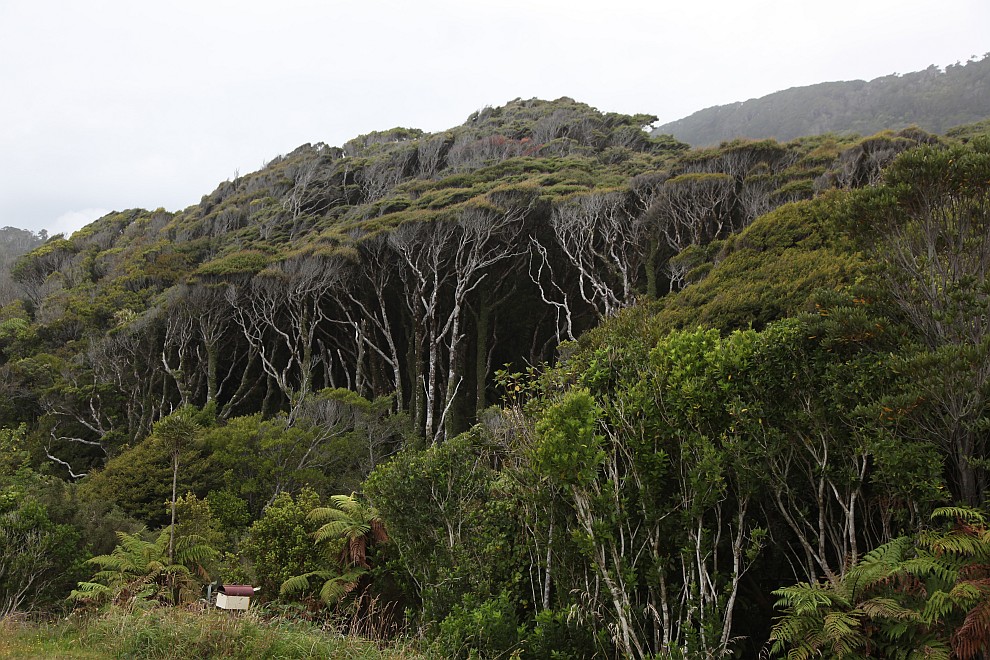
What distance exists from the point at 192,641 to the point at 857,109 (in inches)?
3887

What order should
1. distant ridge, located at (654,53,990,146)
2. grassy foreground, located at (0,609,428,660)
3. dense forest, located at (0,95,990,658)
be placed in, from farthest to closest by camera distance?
1. distant ridge, located at (654,53,990,146)
2. grassy foreground, located at (0,609,428,660)
3. dense forest, located at (0,95,990,658)

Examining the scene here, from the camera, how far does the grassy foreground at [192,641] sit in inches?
213

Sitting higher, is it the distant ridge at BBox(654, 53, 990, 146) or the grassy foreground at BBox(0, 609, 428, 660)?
the distant ridge at BBox(654, 53, 990, 146)

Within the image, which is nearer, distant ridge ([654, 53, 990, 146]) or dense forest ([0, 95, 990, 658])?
dense forest ([0, 95, 990, 658])

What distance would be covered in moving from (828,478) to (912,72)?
106666 millimetres

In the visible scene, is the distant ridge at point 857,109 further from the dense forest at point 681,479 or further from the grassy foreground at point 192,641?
the grassy foreground at point 192,641

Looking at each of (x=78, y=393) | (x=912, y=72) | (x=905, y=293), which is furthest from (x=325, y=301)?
(x=912, y=72)

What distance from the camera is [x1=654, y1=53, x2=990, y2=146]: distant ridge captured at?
67.3m

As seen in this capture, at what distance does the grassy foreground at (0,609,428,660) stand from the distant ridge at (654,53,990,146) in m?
58.8

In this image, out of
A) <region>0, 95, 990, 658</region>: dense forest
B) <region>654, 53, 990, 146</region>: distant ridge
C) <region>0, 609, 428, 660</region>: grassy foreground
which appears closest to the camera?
<region>0, 95, 990, 658</region>: dense forest

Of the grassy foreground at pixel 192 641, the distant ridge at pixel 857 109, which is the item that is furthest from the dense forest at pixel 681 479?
the distant ridge at pixel 857 109

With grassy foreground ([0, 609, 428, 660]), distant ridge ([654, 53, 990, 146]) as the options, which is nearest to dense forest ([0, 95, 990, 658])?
grassy foreground ([0, 609, 428, 660])

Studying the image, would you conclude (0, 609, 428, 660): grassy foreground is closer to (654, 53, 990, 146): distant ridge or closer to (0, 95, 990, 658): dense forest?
(0, 95, 990, 658): dense forest

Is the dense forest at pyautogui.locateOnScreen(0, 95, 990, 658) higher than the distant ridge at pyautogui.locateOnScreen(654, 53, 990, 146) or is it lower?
lower
